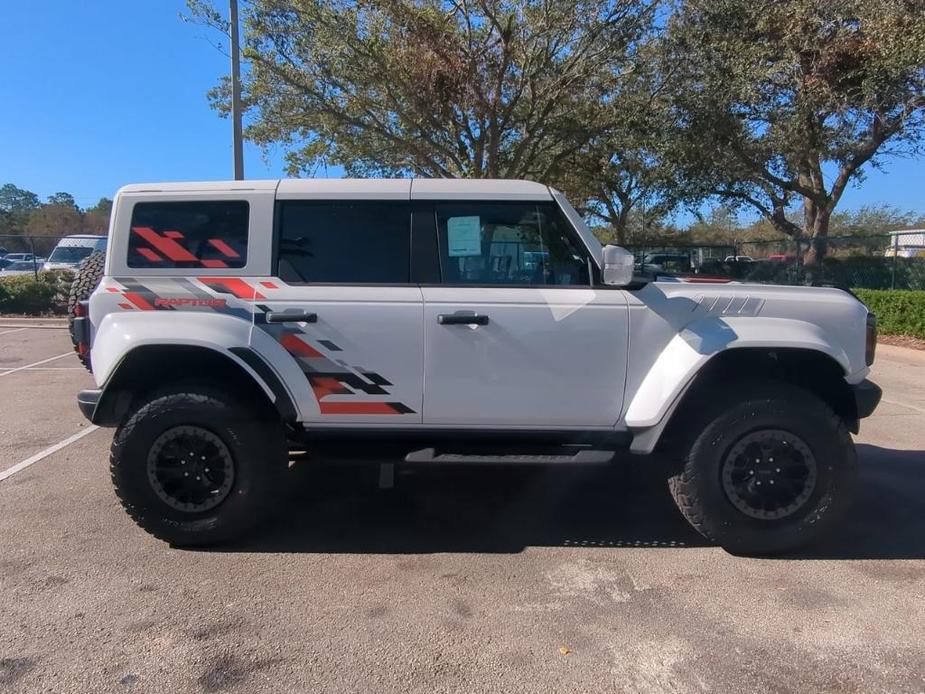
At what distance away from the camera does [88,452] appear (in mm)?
5926

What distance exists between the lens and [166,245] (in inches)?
161

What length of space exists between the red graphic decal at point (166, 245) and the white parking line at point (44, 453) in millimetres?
1690

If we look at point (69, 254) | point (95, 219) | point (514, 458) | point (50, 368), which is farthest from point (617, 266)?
point (95, 219)

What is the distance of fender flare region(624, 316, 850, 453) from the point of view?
12.7ft

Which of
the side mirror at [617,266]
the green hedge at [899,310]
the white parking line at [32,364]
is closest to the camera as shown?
the side mirror at [617,266]

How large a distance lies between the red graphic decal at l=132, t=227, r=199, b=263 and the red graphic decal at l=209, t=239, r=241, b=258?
0.44ft

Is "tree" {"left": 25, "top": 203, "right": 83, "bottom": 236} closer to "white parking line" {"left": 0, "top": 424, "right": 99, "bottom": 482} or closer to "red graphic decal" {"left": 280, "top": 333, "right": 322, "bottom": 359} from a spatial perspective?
"white parking line" {"left": 0, "top": 424, "right": 99, "bottom": 482}

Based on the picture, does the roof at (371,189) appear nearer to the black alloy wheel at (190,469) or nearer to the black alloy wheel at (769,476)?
the black alloy wheel at (190,469)

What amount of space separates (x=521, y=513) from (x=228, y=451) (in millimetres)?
1954

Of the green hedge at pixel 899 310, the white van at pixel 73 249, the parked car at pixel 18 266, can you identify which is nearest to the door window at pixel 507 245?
the green hedge at pixel 899 310

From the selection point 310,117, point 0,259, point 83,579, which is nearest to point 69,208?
point 0,259

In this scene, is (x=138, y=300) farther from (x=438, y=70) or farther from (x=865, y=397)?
(x=438, y=70)

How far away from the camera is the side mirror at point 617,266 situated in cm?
386

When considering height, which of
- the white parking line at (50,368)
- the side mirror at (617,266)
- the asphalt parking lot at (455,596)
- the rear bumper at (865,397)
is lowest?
the asphalt parking lot at (455,596)
